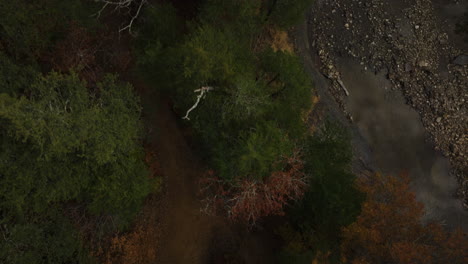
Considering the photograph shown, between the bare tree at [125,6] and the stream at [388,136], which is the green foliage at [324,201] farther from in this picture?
the bare tree at [125,6]

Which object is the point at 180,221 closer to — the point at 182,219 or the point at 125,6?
the point at 182,219

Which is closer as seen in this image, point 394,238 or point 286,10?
point 286,10

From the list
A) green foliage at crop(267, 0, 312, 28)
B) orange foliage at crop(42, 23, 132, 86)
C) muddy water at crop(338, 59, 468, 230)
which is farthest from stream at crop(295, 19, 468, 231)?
orange foliage at crop(42, 23, 132, 86)

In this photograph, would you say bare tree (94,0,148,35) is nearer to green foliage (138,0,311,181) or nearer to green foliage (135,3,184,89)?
green foliage (135,3,184,89)

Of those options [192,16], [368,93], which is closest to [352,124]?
[368,93]

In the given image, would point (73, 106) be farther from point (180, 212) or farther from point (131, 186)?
point (180, 212)

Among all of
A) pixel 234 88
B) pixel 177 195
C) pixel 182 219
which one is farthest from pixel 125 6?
pixel 182 219
